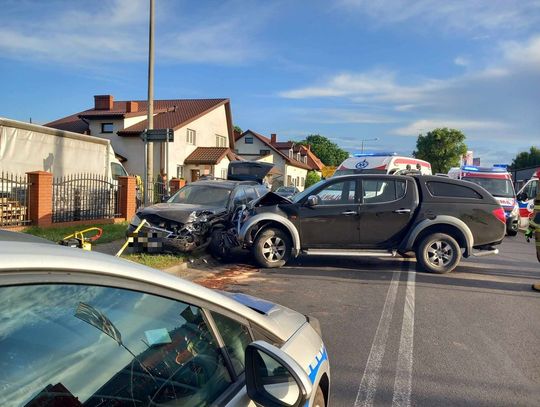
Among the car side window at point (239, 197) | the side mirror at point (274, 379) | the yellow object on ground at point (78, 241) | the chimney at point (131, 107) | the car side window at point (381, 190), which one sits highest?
the chimney at point (131, 107)

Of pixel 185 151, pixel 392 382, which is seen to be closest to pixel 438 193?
pixel 392 382

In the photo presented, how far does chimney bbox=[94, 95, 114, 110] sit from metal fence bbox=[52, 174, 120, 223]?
853 inches

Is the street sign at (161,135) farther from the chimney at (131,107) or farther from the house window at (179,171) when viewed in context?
the chimney at (131,107)

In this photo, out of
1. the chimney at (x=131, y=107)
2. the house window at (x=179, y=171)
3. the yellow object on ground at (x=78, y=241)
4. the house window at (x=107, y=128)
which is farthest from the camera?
the chimney at (x=131, y=107)

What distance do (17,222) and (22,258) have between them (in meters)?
11.3

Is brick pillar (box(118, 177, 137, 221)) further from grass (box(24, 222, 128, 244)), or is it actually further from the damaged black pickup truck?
the damaged black pickup truck

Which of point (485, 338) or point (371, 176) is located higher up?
point (371, 176)

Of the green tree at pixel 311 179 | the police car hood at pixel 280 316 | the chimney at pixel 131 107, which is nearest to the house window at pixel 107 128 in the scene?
the chimney at pixel 131 107

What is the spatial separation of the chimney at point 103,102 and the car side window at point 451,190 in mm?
30563

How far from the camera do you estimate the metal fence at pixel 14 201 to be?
10984mm

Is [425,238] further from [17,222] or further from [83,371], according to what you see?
[17,222]

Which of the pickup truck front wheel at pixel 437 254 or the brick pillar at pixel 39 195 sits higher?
the brick pillar at pixel 39 195

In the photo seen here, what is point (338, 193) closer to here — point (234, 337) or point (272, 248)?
point (272, 248)

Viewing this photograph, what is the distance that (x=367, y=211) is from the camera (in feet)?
29.8
